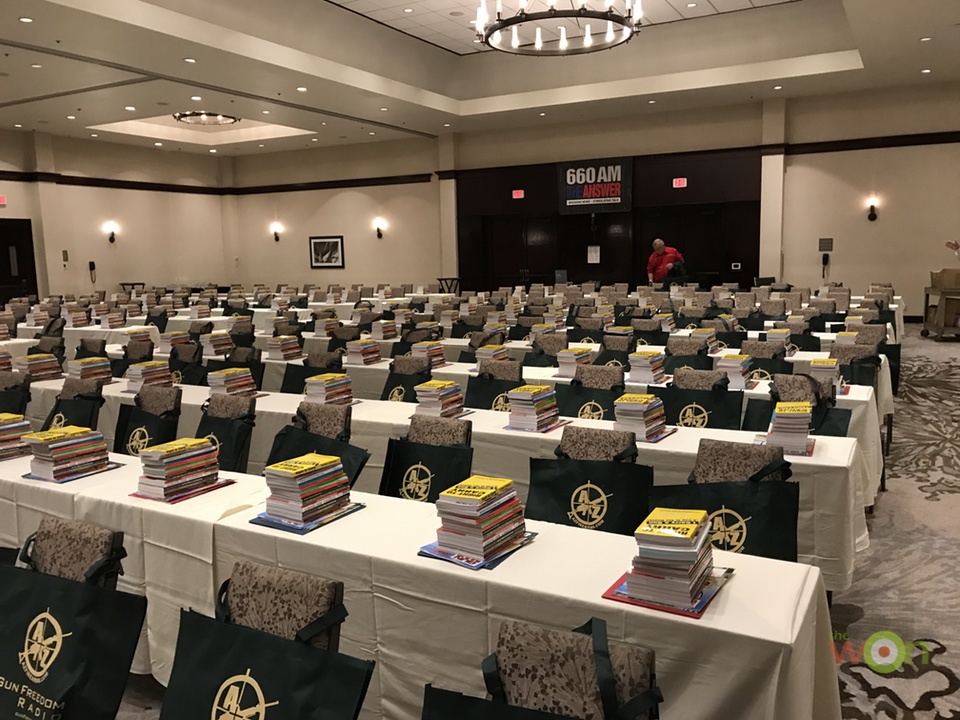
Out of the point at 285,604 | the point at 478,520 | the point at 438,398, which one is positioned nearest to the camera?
the point at 285,604

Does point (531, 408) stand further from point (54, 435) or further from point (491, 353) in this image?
point (54, 435)

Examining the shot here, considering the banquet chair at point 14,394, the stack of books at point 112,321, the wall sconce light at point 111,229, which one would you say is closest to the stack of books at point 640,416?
the banquet chair at point 14,394

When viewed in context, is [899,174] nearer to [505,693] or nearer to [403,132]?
[403,132]

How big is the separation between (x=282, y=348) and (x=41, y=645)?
5.28 meters

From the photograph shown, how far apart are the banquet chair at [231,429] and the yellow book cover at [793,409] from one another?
2781 millimetres

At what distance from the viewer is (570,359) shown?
5945mm

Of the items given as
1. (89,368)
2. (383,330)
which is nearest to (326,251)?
(383,330)

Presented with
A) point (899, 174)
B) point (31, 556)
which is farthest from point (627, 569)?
point (899, 174)

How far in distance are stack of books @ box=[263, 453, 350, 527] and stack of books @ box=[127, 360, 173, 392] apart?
3348mm

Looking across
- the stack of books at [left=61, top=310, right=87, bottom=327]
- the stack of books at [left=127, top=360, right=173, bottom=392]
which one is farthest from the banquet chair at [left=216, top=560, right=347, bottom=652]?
the stack of books at [left=61, top=310, right=87, bottom=327]

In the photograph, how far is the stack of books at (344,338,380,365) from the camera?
23.2ft

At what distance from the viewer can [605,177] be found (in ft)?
62.5

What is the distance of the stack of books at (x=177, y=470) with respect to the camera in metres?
3.33

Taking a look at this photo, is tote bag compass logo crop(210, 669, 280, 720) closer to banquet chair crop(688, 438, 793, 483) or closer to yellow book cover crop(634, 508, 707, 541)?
yellow book cover crop(634, 508, 707, 541)
